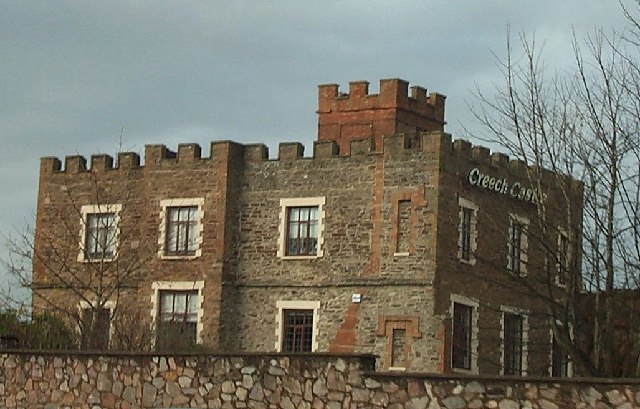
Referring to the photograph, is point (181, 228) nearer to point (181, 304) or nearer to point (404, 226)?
point (181, 304)

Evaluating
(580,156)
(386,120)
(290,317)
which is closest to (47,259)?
(290,317)

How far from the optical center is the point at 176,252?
46000 mm

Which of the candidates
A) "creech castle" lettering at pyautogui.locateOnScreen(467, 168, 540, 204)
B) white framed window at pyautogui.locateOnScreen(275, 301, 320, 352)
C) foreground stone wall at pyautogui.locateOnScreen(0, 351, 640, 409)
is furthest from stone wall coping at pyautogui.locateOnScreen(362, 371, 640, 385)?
"creech castle" lettering at pyautogui.locateOnScreen(467, 168, 540, 204)

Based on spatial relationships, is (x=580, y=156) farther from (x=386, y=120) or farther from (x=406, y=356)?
(x=386, y=120)

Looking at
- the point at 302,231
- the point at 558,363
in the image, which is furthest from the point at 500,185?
the point at 302,231

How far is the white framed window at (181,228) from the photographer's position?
4572cm

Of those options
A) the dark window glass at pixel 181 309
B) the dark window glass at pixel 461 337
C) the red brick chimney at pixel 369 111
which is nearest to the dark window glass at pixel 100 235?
the dark window glass at pixel 181 309

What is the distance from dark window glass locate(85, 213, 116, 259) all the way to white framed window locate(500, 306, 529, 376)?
13113 mm

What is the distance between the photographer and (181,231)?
151ft

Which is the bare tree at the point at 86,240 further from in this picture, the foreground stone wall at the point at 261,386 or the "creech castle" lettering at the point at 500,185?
the foreground stone wall at the point at 261,386

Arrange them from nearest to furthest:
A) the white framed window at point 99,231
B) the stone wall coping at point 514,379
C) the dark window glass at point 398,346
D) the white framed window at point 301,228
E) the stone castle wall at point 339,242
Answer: the stone wall coping at point 514,379 → the dark window glass at point 398,346 → the stone castle wall at point 339,242 → the white framed window at point 301,228 → the white framed window at point 99,231

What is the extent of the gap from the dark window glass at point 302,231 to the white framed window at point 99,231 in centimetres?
628

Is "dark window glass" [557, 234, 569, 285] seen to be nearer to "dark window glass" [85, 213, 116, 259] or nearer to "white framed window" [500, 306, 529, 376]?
"white framed window" [500, 306, 529, 376]

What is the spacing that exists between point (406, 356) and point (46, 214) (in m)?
14.8
